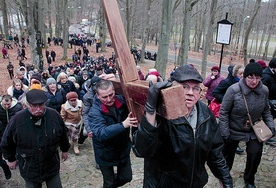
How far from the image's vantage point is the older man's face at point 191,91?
1.96 metres

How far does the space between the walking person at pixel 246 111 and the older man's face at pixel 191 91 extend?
1.66m

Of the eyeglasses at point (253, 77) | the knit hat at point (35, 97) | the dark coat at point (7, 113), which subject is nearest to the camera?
the knit hat at point (35, 97)

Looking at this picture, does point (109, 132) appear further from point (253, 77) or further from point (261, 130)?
point (261, 130)

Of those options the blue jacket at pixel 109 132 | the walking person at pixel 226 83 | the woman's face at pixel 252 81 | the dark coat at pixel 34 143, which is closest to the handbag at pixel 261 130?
the woman's face at pixel 252 81

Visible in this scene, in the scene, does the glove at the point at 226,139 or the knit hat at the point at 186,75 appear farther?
the glove at the point at 226,139

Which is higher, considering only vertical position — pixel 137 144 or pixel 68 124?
pixel 137 144

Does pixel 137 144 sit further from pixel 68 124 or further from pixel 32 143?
pixel 68 124

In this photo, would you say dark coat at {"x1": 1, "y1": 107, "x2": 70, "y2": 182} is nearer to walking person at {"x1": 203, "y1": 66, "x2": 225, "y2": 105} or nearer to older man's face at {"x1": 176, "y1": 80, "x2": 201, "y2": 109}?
older man's face at {"x1": 176, "y1": 80, "x2": 201, "y2": 109}

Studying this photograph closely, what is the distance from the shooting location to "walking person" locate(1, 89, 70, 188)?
3188 millimetres

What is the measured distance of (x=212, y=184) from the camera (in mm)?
4305

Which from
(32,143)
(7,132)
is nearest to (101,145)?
(32,143)

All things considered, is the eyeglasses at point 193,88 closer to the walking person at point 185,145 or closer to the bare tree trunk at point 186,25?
the walking person at point 185,145

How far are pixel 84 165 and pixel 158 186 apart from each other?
346cm

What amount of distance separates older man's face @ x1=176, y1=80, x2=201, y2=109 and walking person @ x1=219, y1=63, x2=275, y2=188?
166 cm
